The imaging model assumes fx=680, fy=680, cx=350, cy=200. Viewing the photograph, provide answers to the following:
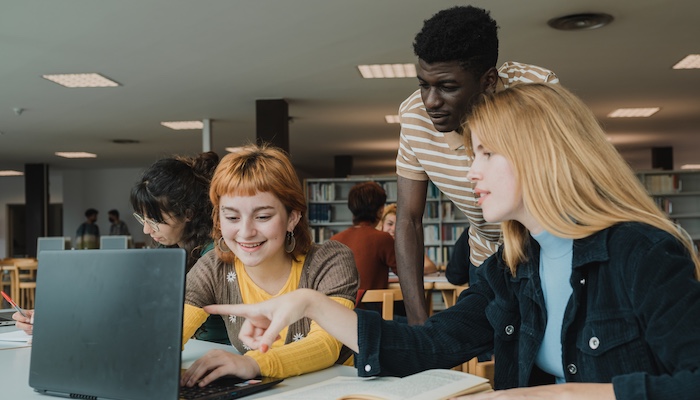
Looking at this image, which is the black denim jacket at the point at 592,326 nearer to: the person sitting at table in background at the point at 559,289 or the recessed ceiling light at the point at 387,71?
the person sitting at table in background at the point at 559,289

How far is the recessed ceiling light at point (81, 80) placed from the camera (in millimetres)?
6461

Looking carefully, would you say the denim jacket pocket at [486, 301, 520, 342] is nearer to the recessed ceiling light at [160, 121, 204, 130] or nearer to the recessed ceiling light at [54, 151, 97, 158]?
the recessed ceiling light at [160, 121, 204, 130]

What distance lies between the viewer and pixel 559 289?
1.21m

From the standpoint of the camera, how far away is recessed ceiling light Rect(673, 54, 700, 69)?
6.18 m

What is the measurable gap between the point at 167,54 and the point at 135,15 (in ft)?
3.32

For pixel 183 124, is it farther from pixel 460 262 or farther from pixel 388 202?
pixel 460 262

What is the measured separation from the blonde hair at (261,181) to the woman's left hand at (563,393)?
0.85 m

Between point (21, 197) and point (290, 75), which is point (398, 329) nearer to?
point (290, 75)

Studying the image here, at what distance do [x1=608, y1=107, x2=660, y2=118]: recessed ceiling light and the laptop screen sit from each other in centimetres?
850

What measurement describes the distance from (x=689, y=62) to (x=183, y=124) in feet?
20.4

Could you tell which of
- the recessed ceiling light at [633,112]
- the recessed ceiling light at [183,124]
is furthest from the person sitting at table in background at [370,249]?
the recessed ceiling light at [633,112]

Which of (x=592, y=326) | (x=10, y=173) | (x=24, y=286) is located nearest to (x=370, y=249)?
(x=592, y=326)

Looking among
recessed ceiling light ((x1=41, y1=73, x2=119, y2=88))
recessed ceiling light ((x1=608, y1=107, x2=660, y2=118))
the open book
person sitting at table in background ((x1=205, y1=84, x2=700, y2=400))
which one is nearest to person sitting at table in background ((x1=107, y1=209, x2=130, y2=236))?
recessed ceiling light ((x1=41, y1=73, x2=119, y2=88))

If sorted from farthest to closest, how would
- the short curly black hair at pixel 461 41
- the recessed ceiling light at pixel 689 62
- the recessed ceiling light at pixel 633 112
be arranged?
the recessed ceiling light at pixel 633 112
the recessed ceiling light at pixel 689 62
the short curly black hair at pixel 461 41
